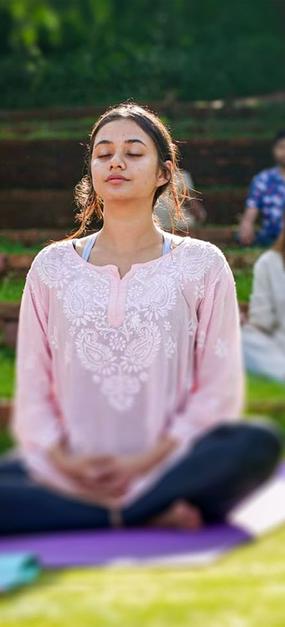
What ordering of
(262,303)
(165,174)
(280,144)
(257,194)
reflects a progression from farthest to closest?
1. (280,144)
2. (257,194)
3. (262,303)
4. (165,174)

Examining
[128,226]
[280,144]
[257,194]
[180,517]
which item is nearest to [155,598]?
[180,517]

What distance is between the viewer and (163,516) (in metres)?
1.08

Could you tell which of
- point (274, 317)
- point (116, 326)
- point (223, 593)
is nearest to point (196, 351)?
point (116, 326)

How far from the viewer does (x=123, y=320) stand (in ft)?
3.35

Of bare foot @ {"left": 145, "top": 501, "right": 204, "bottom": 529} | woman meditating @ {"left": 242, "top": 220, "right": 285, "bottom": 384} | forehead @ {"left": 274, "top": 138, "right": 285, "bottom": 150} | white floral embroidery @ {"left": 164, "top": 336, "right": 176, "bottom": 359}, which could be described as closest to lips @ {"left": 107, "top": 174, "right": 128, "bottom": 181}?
white floral embroidery @ {"left": 164, "top": 336, "right": 176, "bottom": 359}

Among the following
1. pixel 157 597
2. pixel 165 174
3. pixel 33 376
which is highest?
pixel 165 174

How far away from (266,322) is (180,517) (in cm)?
36

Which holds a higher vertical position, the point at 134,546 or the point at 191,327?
the point at 191,327

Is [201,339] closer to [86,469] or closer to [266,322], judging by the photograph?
[86,469]

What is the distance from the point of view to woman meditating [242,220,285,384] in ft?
4.57

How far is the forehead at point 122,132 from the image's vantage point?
103cm

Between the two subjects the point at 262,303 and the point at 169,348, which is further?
the point at 262,303

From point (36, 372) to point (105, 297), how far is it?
6 centimetres

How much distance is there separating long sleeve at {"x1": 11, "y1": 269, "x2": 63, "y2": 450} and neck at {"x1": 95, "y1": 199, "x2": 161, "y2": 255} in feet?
0.18
